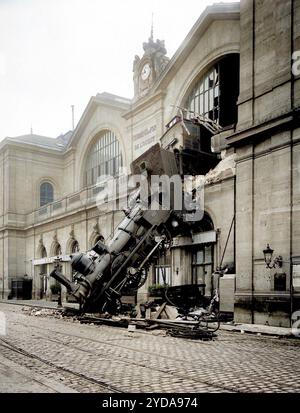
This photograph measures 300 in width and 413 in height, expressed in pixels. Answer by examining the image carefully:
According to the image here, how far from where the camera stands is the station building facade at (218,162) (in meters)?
14.9

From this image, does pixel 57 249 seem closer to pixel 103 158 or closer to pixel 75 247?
pixel 75 247

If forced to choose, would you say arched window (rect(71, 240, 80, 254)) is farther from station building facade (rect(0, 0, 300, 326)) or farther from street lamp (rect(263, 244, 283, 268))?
street lamp (rect(263, 244, 283, 268))

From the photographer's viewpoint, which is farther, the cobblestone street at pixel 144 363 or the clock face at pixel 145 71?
the clock face at pixel 145 71

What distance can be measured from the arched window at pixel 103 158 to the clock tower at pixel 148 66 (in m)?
4.67

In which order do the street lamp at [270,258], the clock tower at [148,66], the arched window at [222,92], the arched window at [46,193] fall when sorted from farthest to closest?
the arched window at [46,193] → the clock tower at [148,66] → the arched window at [222,92] → the street lamp at [270,258]

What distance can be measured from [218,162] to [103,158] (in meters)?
16.9

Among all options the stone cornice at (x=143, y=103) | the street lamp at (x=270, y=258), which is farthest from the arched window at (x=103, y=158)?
the street lamp at (x=270, y=258)

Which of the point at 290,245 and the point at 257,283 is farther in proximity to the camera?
the point at 257,283

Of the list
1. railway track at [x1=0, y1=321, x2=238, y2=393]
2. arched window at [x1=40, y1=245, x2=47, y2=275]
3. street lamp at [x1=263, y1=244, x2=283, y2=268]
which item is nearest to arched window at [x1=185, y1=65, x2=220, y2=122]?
street lamp at [x1=263, y1=244, x2=283, y2=268]

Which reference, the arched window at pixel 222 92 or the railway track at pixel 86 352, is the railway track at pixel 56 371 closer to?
the railway track at pixel 86 352

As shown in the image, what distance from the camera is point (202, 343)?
10.7 m

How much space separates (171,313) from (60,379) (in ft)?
29.1

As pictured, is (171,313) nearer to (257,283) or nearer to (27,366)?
(257,283)

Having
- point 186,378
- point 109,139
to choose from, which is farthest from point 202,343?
point 109,139
